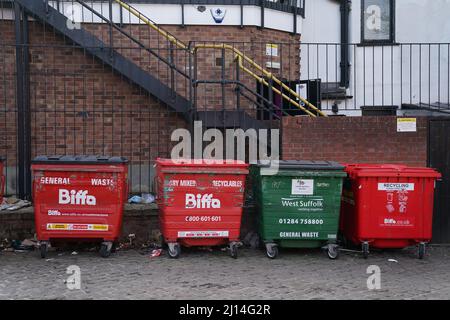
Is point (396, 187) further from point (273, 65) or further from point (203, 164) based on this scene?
point (273, 65)

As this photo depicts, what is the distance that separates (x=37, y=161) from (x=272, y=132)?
11.0 ft

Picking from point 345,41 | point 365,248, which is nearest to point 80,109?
point 365,248

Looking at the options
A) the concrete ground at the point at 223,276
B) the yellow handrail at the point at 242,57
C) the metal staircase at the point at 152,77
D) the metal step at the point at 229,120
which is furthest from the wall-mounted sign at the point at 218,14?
the concrete ground at the point at 223,276

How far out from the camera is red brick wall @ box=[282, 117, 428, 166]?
845 centimetres

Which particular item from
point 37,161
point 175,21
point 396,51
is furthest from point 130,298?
point 396,51

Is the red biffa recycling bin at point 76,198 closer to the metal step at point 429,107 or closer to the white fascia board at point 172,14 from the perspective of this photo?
the white fascia board at point 172,14

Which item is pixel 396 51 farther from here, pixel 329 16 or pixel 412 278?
pixel 412 278

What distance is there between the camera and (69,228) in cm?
705

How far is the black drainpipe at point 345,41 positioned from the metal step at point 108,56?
441 centimetres

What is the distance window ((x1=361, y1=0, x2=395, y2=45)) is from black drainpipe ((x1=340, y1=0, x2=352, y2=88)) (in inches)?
12.2

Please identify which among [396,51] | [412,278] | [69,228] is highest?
[396,51]

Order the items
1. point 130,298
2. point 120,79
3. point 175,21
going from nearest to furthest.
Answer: point 130,298, point 120,79, point 175,21

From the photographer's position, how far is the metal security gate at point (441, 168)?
840 centimetres

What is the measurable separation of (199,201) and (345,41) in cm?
661
